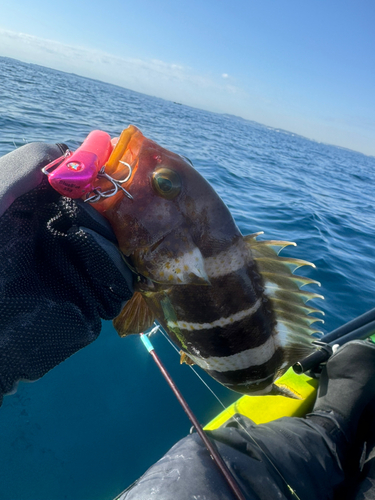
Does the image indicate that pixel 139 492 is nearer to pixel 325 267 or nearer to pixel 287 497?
pixel 287 497

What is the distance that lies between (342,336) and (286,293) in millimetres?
2884

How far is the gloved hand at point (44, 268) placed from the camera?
1.52 metres

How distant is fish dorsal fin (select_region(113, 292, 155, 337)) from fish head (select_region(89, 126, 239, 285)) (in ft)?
1.82

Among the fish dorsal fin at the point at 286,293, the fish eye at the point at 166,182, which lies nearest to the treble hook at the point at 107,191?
the fish eye at the point at 166,182

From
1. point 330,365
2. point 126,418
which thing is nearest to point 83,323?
point 126,418

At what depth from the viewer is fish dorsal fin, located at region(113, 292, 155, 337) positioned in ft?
8.41

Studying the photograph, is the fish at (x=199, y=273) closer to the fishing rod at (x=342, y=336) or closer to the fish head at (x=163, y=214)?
the fish head at (x=163, y=214)

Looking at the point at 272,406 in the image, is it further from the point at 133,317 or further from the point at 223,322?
the point at 133,317

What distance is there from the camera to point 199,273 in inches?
83.2

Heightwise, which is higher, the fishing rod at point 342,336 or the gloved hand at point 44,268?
the gloved hand at point 44,268

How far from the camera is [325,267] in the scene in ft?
25.1

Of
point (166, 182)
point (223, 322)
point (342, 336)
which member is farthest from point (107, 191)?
point (342, 336)

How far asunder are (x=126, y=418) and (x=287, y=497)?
1.97m

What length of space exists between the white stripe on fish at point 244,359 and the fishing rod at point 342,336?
181 centimetres
